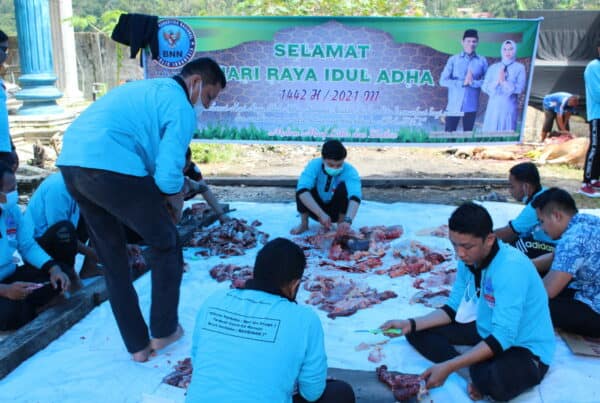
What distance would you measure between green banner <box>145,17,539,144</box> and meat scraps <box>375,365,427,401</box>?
17.0 feet

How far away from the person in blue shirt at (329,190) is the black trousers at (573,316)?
247cm

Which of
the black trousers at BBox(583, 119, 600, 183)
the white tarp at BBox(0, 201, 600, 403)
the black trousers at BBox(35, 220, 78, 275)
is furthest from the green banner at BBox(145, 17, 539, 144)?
the black trousers at BBox(35, 220, 78, 275)

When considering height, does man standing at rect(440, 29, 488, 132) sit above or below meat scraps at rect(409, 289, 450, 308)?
above

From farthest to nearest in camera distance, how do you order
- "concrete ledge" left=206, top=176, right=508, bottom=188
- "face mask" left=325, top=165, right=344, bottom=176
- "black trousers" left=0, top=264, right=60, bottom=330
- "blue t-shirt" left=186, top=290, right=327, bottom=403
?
"concrete ledge" left=206, top=176, right=508, bottom=188
"face mask" left=325, top=165, right=344, bottom=176
"black trousers" left=0, top=264, right=60, bottom=330
"blue t-shirt" left=186, top=290, right=327, bottom=403

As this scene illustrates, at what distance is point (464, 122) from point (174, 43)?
4.31 meters

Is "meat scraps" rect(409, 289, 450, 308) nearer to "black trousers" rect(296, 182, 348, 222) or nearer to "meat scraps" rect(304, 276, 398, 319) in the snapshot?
"meat scraps" rect(304, 276, 398, 319)

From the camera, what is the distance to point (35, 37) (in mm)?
12125

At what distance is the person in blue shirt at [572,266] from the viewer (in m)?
3.42

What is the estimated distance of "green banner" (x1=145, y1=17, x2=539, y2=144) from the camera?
7777 mm

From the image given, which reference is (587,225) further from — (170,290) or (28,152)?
(28,152)

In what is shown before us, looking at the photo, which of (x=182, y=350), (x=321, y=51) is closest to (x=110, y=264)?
(x=182, y=350)

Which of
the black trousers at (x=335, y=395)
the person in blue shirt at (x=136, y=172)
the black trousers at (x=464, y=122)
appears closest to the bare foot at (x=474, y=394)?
the black trousers at (x=335, y=395)

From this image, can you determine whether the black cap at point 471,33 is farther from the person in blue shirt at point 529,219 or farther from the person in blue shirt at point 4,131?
the person in blue shirt at point 4,131

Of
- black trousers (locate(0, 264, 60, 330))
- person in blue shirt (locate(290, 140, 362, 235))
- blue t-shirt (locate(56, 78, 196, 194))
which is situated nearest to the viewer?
blue t-shirt (locate(56, 78, 196, 194))
